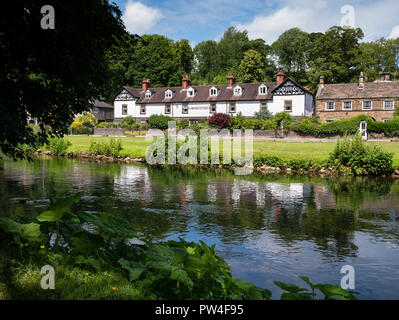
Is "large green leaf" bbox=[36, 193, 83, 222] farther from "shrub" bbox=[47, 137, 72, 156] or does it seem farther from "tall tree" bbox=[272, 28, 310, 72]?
"tall tree" bbox=[272, 28, 310, 72]

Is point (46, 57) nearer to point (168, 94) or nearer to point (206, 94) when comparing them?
point (206, 94)

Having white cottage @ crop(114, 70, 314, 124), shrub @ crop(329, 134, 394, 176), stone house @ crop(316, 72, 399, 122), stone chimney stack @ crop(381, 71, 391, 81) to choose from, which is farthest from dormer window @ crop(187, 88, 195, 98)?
shrub @ crop(329, 134, 394, 176)

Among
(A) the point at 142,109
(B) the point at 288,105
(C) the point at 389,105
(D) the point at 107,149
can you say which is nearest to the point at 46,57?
(D) the point at 107,149

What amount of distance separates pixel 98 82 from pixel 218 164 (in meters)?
22.5

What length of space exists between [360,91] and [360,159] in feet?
120

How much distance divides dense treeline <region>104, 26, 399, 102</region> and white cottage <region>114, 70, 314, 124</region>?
23.4 feet

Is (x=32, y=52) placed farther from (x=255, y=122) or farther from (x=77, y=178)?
(x=255, y=122)

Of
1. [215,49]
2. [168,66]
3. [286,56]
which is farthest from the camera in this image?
[215,49]

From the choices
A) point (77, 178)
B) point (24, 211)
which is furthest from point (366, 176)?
point (24, 211)

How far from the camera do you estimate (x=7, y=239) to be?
5676 mm

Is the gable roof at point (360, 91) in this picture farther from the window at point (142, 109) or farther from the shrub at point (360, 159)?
the shrub at point (360, 159)

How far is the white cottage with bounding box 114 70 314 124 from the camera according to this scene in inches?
2324

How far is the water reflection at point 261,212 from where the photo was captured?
8.62m

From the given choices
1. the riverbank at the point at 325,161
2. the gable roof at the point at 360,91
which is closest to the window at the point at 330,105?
the gable roof at the point at 360,91
